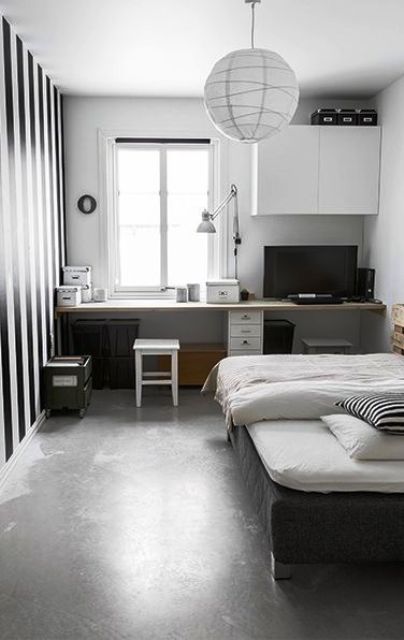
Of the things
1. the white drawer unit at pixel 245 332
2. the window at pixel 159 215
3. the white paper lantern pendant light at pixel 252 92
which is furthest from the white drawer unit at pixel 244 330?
the white paper lantern pendant light at pixel 252 92

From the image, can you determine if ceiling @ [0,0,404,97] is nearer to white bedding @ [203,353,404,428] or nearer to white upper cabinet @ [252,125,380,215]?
white upper cabinet @ [252,125,380,215]

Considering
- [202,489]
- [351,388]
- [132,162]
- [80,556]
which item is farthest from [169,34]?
[80,556]

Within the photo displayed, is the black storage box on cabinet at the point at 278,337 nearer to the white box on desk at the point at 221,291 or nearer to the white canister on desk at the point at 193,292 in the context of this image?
the white box on desk at the point at 221,291

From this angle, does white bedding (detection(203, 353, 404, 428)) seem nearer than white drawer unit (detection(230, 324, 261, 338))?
Yes

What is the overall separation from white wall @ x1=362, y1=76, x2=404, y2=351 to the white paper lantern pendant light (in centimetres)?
291

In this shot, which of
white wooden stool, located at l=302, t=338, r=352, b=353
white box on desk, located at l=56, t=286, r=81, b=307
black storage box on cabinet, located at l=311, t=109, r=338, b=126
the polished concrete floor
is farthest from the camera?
white wooden stool, located at l=302, t=338, r=352, b=353

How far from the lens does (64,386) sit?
4.82 m

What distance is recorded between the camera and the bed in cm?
245

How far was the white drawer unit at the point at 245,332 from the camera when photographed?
5.52 meters

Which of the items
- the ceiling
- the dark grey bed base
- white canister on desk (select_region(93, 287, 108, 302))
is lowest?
the dark grey bed base

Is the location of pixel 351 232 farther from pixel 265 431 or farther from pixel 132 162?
pixel 265 431

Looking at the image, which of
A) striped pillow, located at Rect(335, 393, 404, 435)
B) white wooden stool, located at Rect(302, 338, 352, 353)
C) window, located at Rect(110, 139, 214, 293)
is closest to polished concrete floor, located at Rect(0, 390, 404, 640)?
striped pillow, located at Rect(335, 393, 404, 435)

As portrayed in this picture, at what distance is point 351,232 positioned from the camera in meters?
6.14

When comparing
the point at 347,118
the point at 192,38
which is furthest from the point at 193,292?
the point at 192,38
